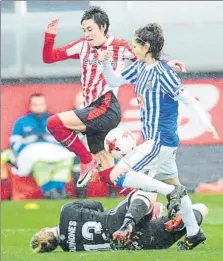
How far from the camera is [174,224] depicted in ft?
26.9

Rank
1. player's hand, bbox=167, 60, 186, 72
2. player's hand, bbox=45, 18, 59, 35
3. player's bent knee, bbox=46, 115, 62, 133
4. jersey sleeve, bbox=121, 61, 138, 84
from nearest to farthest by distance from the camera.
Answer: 1. player's hand, bbox=167, 60, 186, 72
2. jersey sleeve, bbox=121, 61, 138, 84
3. player's hand, bbox=45, 18, 59, 35
4. player's bent knee, bbox=46, 115, 62, 133

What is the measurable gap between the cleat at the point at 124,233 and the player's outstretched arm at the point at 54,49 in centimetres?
147

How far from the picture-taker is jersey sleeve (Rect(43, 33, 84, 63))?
890 cm

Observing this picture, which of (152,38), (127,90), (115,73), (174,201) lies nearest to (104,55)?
(115,73)

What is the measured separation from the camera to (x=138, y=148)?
8391 mm

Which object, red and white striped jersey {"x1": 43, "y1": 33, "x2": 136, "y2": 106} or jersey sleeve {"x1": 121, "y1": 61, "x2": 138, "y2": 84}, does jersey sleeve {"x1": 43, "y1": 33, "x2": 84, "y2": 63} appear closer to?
red and white striped jersey {"x1": 43, "y1": 33, "x2": 136, "y2": 106}

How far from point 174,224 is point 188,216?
0.10 m

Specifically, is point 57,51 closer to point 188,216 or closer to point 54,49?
point 54,49

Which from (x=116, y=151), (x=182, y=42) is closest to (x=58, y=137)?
(x=116, y=151)

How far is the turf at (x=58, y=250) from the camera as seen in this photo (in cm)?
789

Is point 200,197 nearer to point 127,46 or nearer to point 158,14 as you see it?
point 158,14

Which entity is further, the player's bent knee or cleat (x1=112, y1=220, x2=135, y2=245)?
the player's bent knee

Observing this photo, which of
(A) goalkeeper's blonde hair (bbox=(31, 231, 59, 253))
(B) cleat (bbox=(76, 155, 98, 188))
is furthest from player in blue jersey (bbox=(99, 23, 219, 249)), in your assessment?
(B) cleat (bbox=(76, 155, 98, 188))

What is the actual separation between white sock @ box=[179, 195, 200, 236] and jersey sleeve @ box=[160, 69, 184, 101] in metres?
0.65
